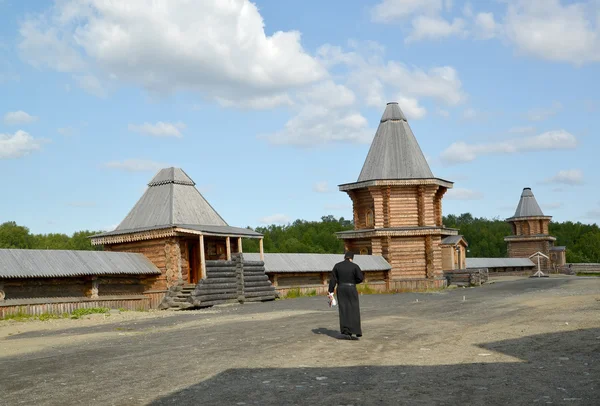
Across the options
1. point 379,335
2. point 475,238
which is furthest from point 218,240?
point 475,238

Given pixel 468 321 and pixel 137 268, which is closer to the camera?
pixel 468 321

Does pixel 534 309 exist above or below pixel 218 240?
below

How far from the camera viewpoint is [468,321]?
1445 centimetres

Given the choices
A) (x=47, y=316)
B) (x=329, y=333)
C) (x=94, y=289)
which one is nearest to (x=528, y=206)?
(x=94, y=289)

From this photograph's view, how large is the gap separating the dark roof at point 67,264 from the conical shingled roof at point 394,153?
17.7 m

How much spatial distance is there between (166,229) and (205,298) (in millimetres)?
3309

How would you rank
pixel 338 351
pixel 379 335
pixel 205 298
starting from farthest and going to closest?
1. pixel 205 298
2. pixel 379 335
3. pixel 338 351

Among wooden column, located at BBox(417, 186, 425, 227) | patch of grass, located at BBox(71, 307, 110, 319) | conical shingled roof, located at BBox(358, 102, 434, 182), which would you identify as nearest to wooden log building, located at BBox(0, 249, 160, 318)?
patch of grass, located at BBox(71, 307, 110, 319)

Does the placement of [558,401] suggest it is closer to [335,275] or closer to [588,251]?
[335,275]

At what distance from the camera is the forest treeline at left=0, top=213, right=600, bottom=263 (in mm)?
78188

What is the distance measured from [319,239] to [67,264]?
71298 mm

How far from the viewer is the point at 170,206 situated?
90.9ft

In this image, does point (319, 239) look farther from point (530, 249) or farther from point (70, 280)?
point (70, 280)

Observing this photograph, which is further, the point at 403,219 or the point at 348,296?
the point at 403,219
